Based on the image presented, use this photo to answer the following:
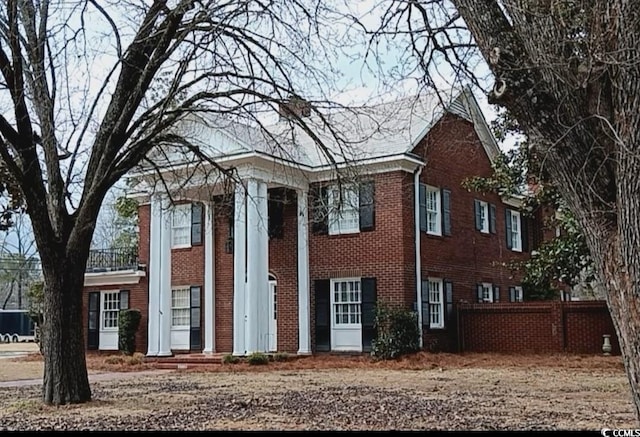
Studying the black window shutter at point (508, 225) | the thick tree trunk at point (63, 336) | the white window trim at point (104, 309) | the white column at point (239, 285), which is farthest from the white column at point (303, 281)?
the thick tree trunk at point (63, 336)

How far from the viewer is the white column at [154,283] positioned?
2238 cm

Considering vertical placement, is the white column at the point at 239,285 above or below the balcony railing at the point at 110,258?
below

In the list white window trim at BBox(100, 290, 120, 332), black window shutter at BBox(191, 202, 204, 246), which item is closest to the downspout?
black window shutter at BBox(191, 202, 204, 246)

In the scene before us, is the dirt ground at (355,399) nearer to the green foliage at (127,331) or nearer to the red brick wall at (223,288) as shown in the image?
the red brick wall at (223,288)

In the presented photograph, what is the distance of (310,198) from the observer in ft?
70.2

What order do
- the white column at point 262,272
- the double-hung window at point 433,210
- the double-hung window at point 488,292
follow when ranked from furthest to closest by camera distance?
the double-hung window at point 488,292 < the double-hung window at point 433,210 < the white column at point 262,272

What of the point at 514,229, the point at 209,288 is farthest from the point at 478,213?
the point at 209,288

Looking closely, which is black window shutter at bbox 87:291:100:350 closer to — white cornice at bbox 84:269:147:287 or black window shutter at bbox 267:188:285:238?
white cornice at bbox 84:269:147:287

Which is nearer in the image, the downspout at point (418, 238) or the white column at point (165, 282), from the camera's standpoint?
the downspout at point (418, 238)

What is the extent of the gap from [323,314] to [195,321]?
4.54 metres

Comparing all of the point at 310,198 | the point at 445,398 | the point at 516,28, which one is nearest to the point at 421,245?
the point at 310,198

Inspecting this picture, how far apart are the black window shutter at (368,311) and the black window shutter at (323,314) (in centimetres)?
119

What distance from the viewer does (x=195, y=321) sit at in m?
23.6

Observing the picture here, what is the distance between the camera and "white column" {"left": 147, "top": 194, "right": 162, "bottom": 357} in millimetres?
22375
